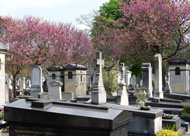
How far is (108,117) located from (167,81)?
52.2 feet

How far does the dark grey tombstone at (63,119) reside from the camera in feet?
14.0

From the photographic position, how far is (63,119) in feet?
14.5

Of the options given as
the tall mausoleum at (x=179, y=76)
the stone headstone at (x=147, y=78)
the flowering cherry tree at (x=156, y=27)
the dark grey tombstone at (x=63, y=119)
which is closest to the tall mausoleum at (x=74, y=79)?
the flowering cherry tree at (x=156, y=27)

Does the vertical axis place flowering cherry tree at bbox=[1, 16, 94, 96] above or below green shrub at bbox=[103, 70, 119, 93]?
above

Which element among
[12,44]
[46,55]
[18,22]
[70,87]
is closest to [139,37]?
[70,87]

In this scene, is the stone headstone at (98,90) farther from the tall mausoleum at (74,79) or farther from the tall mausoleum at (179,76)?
the tall mausoleum at (74,79)

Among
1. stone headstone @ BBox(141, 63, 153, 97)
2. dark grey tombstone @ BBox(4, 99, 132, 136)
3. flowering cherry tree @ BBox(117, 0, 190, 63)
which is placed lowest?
dark grey tombstone @ BBox(4, 99, 132, 136)

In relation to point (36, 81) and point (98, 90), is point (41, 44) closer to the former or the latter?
point (36, 81)

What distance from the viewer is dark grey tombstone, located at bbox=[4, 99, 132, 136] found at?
4281mm

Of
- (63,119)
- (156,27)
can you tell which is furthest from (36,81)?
(63,119)

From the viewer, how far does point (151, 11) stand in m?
22.0

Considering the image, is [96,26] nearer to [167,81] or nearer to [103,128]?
[167,81]

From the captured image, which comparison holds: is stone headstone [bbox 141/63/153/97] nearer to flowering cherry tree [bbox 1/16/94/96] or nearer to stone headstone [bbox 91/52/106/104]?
stone headstone [bbox 91/52/106/104]

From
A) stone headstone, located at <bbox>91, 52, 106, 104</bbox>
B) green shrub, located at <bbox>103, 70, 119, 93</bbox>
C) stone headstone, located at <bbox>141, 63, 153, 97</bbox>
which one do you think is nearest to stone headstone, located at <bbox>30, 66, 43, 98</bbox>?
green shrub, located at <bbox>103, 70, 119, 93</bbox>
